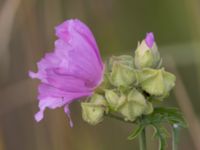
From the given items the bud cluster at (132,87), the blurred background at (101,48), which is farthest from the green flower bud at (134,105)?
the blurred background at (101,48)

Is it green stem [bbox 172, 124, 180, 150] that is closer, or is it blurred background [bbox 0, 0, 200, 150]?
green stem [bbox 172, 124, 180, 150]

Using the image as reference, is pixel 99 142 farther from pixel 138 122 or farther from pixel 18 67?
pixel 138 122

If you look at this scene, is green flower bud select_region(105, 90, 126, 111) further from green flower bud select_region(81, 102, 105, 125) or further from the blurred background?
the blurred background

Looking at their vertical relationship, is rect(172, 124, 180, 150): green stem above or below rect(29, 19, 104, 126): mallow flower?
below

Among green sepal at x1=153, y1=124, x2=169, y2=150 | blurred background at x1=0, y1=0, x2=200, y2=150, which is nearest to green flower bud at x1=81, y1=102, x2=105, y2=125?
green sepal at x1=153, y1=124, x2=169, y2=150

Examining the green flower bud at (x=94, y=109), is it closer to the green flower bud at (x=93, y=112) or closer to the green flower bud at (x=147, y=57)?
the green flower bud at (x=93, y=112)

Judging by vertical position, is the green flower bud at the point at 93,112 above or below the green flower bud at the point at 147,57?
below

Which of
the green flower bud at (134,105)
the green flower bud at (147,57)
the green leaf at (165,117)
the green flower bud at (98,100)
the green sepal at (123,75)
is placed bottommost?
the green leaf at (165,117)

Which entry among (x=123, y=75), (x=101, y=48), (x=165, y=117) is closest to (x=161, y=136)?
(x=165, y=117)
